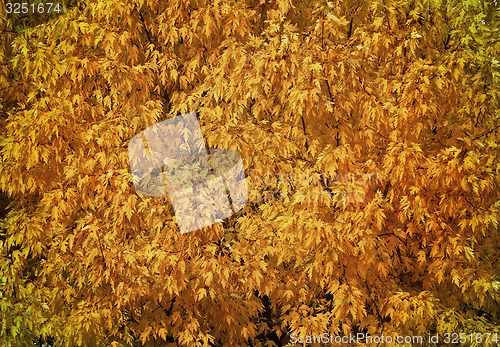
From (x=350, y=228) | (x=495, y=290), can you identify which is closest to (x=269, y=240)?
(x=350, y=228)

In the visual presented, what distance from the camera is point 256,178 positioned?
7.07 metres

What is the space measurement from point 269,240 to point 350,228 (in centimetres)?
113

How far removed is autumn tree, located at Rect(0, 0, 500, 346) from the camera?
256 inches

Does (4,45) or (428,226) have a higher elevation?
(4,45)

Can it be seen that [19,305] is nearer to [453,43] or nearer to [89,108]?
[89,108]

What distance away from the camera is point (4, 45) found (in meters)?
8.58

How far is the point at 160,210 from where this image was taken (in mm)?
6828

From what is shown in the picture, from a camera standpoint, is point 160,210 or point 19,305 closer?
point 160,210

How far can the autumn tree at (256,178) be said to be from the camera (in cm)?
651

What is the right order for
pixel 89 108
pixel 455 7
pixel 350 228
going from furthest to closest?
pixel 455 7
pixel 89 108
pixel 350 228

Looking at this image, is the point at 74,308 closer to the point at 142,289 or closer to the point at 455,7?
the point at 142,289

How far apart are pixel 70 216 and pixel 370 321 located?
4.42 metres

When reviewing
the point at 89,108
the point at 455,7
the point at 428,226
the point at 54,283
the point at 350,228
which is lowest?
the point at 54,283

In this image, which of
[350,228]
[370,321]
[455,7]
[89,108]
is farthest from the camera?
[455,7]
